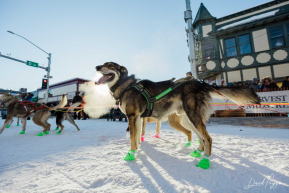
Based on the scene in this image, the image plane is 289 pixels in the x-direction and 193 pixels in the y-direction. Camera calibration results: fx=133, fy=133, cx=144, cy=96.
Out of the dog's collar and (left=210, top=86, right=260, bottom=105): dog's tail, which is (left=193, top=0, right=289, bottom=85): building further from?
the dog's collar

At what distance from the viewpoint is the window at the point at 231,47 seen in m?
14.6

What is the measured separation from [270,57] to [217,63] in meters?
4.62

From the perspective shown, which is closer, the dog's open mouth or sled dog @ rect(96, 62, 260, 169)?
sled dog @ rect(96, 62, 260, 169)

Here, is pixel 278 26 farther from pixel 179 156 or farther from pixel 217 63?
pixel 179 156

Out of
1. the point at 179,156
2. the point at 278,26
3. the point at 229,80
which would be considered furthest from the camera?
the point at 229,80

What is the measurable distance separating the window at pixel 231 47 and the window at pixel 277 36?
3.14 m

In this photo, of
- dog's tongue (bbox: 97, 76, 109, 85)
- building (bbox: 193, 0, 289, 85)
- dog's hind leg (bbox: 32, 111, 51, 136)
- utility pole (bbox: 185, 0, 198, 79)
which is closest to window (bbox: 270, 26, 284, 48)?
building (bbox: 193, 0, 289, 85)

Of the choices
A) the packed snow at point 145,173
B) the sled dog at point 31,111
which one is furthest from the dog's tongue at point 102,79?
the sled dog at point 31,111

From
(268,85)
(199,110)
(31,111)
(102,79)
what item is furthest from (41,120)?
(268,85)

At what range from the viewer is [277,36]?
13.0 m

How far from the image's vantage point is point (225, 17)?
1511cm

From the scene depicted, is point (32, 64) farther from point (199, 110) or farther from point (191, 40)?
point (199, 110)

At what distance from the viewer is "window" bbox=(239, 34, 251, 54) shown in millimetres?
14057

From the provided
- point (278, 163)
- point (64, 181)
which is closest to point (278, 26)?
point (278, 163)
